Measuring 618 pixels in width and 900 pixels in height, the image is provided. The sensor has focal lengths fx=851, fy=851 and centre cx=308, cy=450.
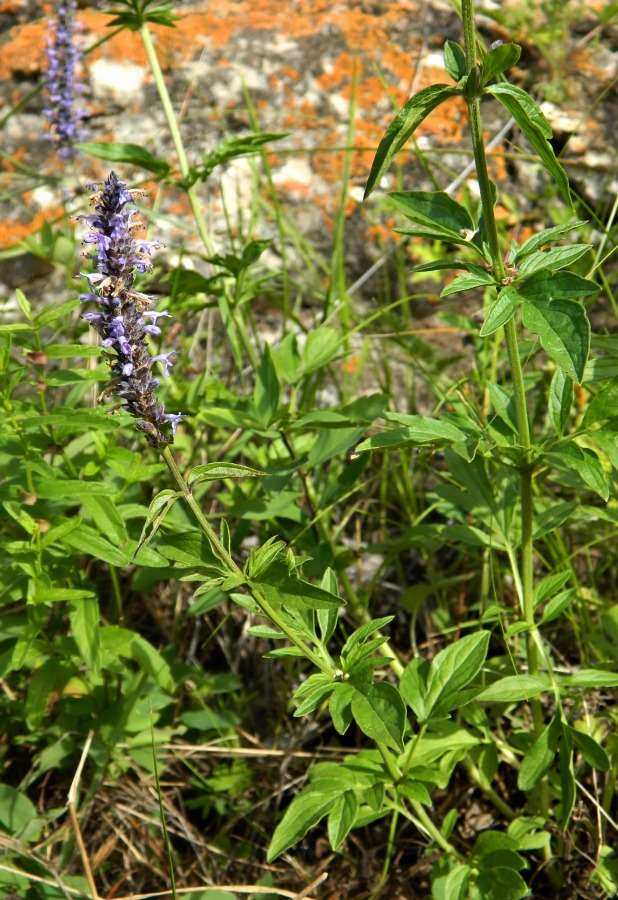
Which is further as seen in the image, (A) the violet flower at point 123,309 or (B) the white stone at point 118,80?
(B) the white stone at point 118,80

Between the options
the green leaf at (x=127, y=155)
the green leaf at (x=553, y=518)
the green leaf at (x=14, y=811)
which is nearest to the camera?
the green leaf at (x=553, y=518)

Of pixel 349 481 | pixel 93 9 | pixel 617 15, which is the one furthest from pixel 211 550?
pixel 93 9

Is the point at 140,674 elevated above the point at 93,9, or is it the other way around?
the point at 93,9

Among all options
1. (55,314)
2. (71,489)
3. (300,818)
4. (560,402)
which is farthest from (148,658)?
(560,402)

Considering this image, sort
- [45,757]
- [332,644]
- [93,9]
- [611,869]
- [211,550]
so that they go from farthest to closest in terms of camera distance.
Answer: [93,9], [332,644], [45,757], [611,869], [211,550]

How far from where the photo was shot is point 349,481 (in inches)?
88.4

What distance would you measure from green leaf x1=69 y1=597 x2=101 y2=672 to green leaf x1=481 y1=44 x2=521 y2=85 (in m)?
1.40

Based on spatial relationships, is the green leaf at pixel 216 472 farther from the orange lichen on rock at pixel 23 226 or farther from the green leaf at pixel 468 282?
the orange lichen on rock at pixel 23 226

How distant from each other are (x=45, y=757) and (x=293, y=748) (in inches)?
26.2

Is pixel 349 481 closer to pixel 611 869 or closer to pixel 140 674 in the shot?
pixel 140 674

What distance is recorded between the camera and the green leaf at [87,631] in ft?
6.38

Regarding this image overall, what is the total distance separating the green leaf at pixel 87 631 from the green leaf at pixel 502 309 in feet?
3.69

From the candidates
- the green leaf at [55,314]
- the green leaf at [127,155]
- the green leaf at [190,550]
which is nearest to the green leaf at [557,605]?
the green leaf at [190,550]

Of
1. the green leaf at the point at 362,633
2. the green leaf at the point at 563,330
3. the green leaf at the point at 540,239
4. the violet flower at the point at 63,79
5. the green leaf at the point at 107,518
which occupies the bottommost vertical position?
the green leaf at the point at 362,633
